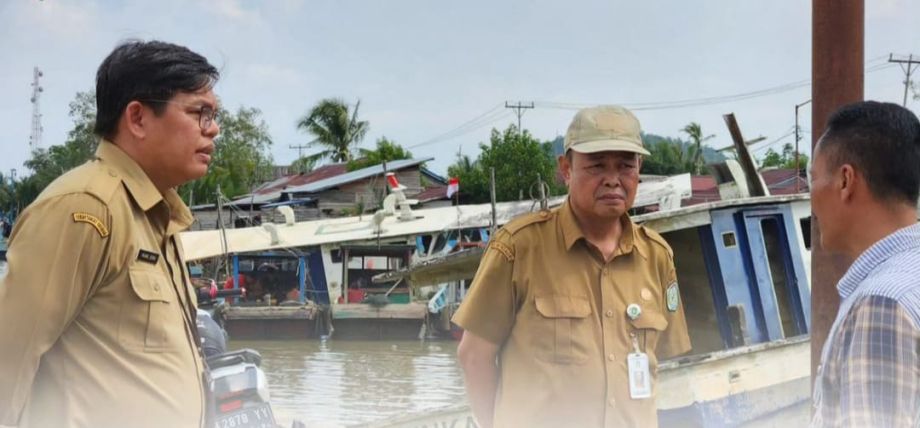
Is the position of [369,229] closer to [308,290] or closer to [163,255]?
[308,290]

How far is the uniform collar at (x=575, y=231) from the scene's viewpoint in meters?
2.57

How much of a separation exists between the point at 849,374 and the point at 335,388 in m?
14.4

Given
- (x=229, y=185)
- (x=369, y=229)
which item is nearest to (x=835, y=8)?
(x=369, y=229)

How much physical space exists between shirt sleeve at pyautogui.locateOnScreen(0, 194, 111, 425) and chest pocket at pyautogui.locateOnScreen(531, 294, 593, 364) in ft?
3.91

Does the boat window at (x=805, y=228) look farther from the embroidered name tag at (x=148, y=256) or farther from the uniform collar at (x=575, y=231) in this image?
the embroidered name tag at (x=148, y=256)

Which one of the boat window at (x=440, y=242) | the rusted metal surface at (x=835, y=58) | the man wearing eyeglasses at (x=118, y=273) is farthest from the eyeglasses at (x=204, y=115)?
the boat window at (x=440, y=242)

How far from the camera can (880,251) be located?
59.6 inches

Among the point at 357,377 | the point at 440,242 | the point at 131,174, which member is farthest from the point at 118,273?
the point at 440,242

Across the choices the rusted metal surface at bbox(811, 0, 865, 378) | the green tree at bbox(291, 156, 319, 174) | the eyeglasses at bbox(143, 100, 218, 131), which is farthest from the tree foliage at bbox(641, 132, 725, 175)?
the eyeglasses at bbox(143, 100, 218, 131)

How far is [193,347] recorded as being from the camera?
1.92 meters

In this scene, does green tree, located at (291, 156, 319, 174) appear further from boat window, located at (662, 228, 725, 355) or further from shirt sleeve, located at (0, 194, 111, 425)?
shirt sleeve, located at (0, 194, 111, 425)

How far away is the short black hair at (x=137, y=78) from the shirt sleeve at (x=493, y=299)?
93cm

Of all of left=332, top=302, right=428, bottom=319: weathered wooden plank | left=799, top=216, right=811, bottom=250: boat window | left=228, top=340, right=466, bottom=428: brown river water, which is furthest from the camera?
left=332, top=302, right=428, bottom=319: weathered wooden plank

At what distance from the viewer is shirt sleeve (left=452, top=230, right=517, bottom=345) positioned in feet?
8.28
